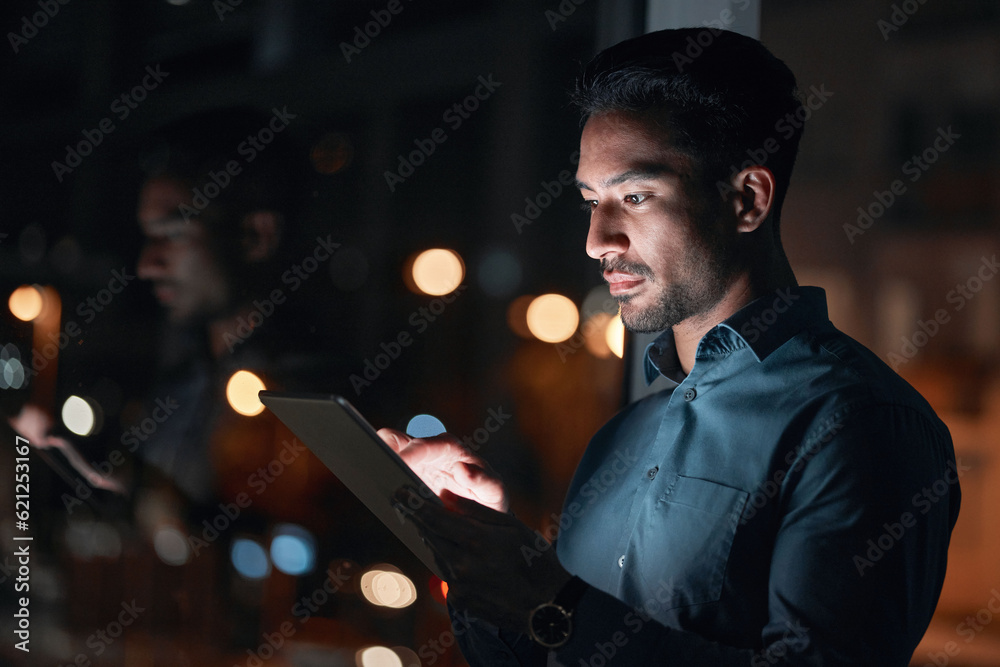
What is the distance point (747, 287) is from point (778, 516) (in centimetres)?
35

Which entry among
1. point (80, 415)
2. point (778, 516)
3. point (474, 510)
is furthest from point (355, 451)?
point (778, 516)

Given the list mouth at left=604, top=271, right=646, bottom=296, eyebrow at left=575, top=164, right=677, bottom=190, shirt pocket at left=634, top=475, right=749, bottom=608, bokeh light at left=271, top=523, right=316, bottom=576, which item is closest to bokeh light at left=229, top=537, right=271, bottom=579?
bokeh light at left=271, top=523, right=316, bottom=576

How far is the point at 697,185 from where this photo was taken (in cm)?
102

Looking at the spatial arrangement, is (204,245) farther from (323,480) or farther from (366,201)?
(323,480)

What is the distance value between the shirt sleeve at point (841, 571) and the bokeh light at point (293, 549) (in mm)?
517

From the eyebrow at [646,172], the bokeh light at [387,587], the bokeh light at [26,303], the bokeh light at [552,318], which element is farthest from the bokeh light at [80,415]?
the bokeh light at [552,318]

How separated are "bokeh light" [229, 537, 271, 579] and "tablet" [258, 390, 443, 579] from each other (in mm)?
271

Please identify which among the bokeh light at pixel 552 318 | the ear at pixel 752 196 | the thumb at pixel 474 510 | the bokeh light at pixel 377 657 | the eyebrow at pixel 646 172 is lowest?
the bokeh light at pixel 377 657

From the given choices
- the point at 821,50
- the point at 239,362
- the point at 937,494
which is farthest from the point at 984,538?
the point at 239,362

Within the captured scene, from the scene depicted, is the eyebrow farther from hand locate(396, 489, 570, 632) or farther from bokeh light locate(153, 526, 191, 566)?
bokeh light locate(153, 526, 191, 566)

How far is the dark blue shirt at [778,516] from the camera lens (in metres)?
0.78

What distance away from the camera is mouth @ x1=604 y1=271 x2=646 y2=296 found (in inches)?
41.5

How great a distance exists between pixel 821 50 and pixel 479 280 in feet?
4.98

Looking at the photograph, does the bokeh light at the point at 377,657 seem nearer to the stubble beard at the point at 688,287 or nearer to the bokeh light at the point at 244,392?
the bokeh light at the point at 244,392
